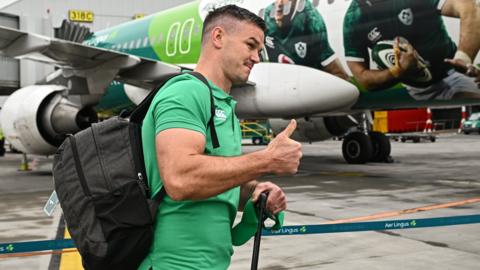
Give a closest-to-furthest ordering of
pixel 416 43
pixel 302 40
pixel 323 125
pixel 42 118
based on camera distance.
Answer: pixel 416 43 < pixel 302 40 < pixel 42 118 < pixel 323 125

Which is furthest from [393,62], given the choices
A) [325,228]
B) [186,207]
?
[186,207]

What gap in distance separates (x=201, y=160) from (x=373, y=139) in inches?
552

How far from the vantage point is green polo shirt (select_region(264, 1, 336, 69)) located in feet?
36.8

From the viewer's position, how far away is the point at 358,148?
1483cm

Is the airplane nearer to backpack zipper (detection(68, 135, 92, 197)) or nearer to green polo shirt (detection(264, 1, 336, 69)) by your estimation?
green polo shirt (detection(264, 1, 336, 69))

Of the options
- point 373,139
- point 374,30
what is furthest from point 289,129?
point 373,139

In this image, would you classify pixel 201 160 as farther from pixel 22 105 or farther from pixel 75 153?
pixel 22 105

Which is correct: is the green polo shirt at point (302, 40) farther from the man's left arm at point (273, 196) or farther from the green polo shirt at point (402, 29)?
the man's left arm at point (273, 196)

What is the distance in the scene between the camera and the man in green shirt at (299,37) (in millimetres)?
11164

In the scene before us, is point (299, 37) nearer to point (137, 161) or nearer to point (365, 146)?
point (365, 146)

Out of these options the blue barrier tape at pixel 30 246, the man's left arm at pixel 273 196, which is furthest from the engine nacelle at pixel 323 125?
the man's left arm at pixel 273 196

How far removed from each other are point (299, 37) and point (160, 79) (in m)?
3.24

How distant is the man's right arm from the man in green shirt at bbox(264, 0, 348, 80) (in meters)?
9.43

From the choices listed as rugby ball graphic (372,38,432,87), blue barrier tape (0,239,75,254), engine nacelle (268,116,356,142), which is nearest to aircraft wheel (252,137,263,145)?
engine nacelle (268,116,356,142)
